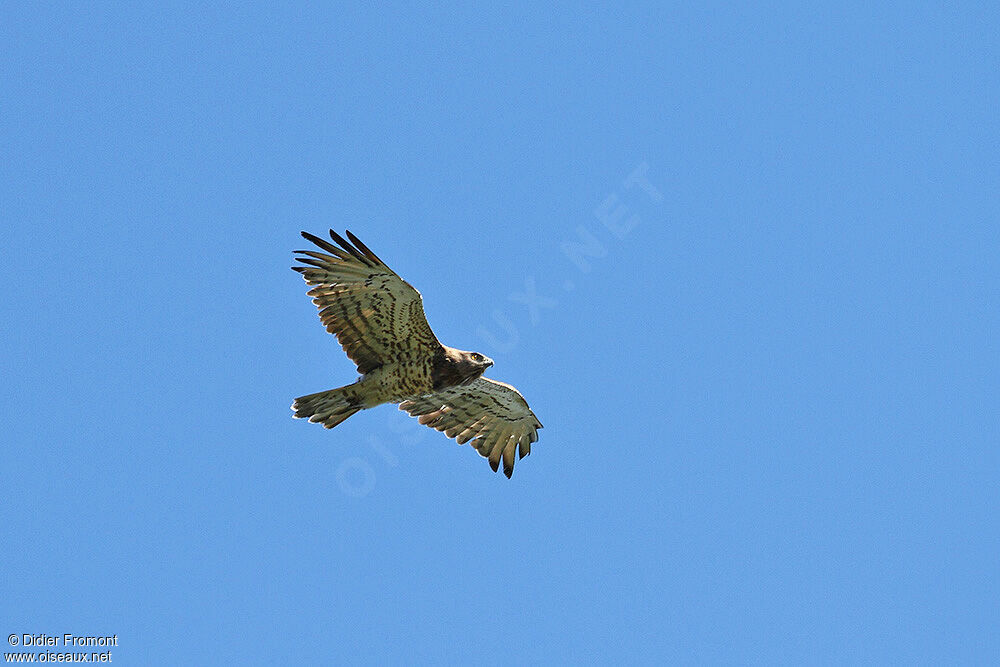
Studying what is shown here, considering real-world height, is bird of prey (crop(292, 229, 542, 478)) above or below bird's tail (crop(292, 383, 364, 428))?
above

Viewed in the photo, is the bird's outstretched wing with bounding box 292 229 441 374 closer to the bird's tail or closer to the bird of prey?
the bird of prey

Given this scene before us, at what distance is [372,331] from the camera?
12500 millimetres

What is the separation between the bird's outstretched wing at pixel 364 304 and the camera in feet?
39.0

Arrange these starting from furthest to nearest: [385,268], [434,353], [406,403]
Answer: [406,403] → [434,353] → [385,268]

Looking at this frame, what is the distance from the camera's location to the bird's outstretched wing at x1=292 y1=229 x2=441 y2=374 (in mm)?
11891

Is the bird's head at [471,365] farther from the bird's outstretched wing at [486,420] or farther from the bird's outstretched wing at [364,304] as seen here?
the bird's outstretched wing at [486,420]

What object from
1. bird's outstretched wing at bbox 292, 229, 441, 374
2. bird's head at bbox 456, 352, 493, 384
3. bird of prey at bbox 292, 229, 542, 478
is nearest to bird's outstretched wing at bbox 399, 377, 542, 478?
bird of prey at bbox 292, 229, 542, 478

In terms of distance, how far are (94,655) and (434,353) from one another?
587 cm

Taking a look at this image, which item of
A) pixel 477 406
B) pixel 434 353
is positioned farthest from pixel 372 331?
pixel 477 406

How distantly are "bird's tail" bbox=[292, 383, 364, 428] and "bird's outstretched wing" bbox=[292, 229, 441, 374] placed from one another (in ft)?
1.44

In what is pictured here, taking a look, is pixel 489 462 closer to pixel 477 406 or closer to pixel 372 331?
pixel 477 406

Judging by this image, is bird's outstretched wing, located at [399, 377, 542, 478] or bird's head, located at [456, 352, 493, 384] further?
bird's outstretched wing, located at [399, 377, 542, 478]

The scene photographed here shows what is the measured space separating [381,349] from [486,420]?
7.40ft

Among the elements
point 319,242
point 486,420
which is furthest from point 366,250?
point 486,420
